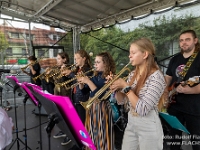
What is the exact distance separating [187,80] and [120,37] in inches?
151

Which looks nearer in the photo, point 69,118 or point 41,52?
point 69,118

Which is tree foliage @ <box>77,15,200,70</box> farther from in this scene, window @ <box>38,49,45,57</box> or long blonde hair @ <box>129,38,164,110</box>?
long blonde hair @ <box>129,38,164,110</box>

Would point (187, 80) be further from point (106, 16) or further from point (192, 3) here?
point (106, 16)

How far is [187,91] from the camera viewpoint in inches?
69.3

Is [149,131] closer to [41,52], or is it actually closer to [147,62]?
[147,62]

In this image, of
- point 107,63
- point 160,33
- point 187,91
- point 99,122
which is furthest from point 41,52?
point 187,91

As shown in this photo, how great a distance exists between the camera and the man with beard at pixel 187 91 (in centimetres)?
177

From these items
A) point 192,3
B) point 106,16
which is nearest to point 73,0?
point 106,16

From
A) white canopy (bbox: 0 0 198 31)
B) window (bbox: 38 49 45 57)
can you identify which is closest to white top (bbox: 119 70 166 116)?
white canopy (bbox: 0 0 198 31)

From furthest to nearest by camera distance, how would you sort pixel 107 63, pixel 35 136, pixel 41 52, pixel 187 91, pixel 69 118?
pixel 41 52 < pixel 35 136 < pixel 107 63 < pixel 187 91 < pixel 69 118

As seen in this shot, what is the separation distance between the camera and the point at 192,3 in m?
2.85

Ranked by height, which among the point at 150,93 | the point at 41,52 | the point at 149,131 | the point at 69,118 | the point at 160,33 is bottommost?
the point at 149,131

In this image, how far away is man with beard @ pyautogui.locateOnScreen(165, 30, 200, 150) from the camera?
1769 millimetres

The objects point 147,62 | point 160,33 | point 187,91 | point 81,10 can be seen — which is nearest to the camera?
point 147,62
